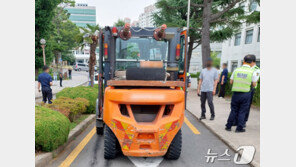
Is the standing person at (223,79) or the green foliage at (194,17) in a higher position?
the green foliage at (194,17)

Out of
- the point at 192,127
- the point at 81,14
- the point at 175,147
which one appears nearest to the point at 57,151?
the point at 175,147

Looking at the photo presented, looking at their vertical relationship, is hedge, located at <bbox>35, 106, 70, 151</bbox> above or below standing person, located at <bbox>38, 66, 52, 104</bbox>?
below

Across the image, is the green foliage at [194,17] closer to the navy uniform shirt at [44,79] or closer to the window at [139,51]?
the navy uniform shirt at [44,79]

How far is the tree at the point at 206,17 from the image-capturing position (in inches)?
510

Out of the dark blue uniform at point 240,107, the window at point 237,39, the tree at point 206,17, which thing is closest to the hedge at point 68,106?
the dark blue uniform at point 240,107

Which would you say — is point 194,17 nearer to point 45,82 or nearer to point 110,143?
point 45,82

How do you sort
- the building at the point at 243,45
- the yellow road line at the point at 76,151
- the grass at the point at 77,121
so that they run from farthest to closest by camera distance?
the building at the point at 243,45 → the grass at the point at 77,121 → the yellow road line at the point at 76,151

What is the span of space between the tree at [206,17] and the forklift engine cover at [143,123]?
10215 millimetres

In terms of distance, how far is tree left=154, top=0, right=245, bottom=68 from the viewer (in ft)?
42.5

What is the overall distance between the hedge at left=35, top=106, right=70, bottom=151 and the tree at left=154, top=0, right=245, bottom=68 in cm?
1065

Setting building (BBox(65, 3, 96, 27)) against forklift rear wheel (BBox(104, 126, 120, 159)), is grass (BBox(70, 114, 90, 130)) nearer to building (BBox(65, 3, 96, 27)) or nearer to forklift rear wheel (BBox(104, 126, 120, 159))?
forklift rear wheel (BBox(104, 126, 120, 159))

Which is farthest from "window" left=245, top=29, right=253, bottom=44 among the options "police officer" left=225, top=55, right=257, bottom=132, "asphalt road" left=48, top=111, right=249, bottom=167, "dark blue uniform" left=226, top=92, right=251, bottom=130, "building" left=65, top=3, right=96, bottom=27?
"building" left=65, top=3, right=96, bottom=27

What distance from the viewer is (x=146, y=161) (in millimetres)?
3650

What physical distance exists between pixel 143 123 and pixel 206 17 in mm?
11714
